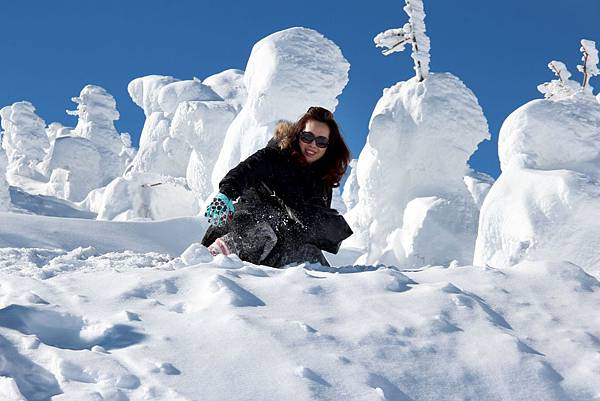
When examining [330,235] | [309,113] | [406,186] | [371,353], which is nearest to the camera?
[371,353]

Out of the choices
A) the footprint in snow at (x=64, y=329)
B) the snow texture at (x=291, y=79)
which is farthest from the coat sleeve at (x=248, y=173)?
the snow texture at (x=291, y=79)

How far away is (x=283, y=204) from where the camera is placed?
3.65 metres

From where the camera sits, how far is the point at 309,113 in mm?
3893

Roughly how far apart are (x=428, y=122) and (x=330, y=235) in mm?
6310

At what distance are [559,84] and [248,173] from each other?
8701mm

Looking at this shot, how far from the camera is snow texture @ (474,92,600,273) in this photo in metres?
6.05

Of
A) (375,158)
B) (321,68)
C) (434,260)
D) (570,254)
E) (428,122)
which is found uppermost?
(321,68)

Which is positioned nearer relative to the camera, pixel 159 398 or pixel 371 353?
pixel 159 398

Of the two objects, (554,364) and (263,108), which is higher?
(263,108)

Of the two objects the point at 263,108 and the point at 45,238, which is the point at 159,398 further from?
the point at 263,108

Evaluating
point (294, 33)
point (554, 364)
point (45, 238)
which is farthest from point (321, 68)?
point (554, 364)

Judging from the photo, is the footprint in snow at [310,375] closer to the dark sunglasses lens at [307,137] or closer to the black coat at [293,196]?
the black coat at [293,196]

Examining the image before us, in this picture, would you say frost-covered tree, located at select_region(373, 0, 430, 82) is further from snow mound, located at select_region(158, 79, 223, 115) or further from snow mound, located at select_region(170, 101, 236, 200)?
snow mound, located at select_region(158, 79, 223, 115)

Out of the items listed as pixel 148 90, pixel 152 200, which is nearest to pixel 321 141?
pixel 152 200
